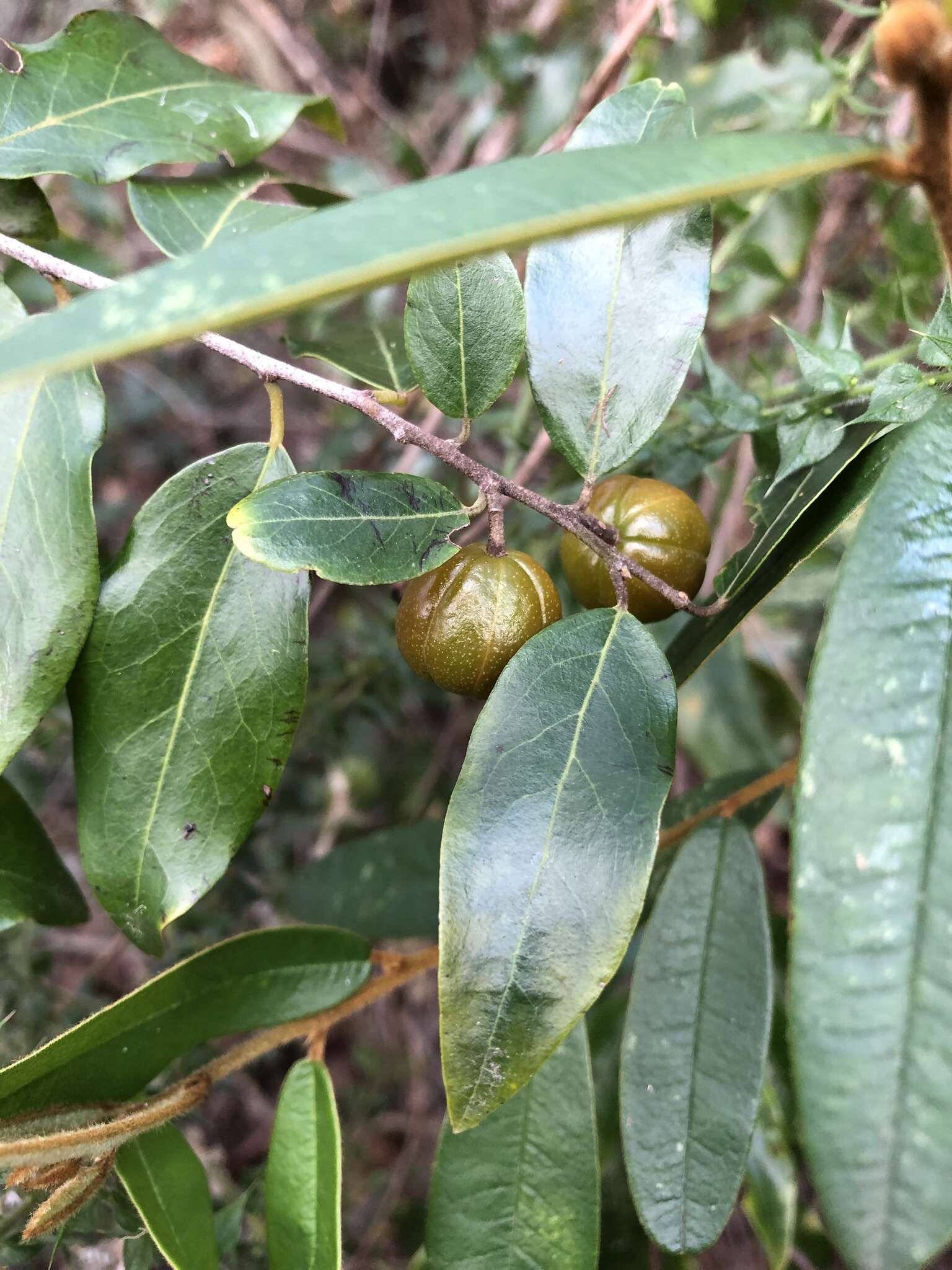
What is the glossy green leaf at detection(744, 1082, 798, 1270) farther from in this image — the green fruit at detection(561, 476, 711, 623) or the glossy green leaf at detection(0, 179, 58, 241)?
the glossy green leaf at detection(0, 179, 58, 241)

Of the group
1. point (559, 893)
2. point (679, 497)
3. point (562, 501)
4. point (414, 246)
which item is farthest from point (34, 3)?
point (559, 893)

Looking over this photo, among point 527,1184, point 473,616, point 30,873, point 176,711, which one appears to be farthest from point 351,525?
point 527,1184

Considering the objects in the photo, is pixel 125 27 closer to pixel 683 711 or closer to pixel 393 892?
pixel 393 892

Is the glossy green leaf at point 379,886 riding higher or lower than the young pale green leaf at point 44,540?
lower

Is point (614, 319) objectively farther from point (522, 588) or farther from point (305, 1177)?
point (305, 1177)

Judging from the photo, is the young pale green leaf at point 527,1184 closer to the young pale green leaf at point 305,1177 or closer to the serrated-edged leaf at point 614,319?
the young pale green leaf at point 305,1177

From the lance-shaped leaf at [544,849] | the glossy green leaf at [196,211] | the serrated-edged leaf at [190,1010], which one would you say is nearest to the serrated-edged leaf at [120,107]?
the glossy green leaf at [196,211]
